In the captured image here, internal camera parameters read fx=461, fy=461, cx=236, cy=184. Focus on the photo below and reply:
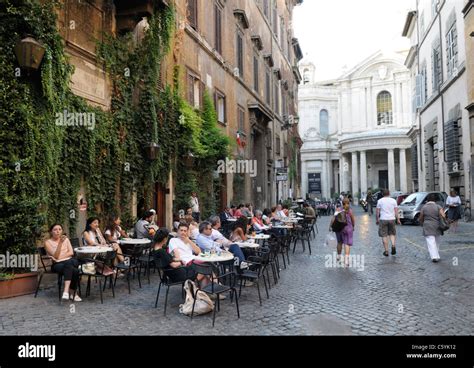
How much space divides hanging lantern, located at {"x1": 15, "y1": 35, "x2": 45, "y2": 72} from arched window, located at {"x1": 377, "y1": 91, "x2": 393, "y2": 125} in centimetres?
6101

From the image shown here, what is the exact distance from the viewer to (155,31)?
1313 cm

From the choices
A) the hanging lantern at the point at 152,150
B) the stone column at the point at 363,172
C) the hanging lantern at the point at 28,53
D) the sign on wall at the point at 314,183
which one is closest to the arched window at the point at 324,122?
the sign on wall at the point at 314,183

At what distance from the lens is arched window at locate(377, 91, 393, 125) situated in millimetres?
63938

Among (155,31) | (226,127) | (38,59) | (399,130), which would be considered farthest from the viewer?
(399,130)

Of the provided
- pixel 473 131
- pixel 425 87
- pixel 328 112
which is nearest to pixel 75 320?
pixel 473 131

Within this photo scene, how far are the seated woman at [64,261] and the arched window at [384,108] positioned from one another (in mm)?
61437

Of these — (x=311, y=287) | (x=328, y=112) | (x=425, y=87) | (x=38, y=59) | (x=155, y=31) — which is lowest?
(x=311, y=287)

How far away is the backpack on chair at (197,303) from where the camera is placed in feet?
21.2

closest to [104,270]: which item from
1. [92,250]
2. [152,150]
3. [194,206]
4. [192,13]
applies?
[92,250]

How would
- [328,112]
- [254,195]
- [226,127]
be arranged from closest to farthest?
[226,127], [254,195], [328,112]

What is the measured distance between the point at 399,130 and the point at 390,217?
166 feet

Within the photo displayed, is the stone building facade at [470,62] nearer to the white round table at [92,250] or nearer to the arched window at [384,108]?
the white round table at [92,250]

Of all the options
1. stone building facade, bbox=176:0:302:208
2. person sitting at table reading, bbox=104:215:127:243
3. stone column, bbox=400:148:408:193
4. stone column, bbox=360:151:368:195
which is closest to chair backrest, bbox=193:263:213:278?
person sitting at table reading, bbox=104:215:127:243
